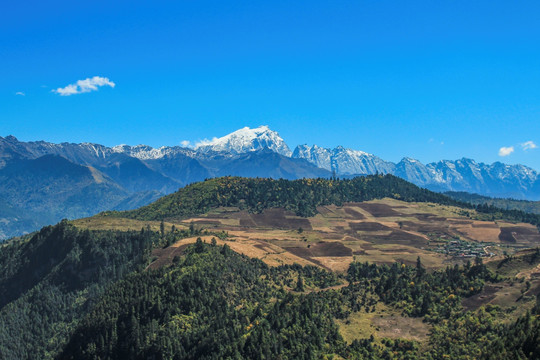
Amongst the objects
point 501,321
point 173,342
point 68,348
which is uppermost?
point 501,321

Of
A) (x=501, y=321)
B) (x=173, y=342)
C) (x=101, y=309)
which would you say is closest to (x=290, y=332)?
(x=173, y=342)

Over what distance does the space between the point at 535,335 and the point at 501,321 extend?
32592mm

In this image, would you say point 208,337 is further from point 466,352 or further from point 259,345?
point 466,352

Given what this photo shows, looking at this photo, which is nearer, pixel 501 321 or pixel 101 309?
pixel 501 321

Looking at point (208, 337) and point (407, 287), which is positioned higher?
Result: point (407, 287)

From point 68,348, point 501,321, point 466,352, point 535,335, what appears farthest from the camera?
point 68,348

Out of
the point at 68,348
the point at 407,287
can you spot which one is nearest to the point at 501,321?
the point at 407,287

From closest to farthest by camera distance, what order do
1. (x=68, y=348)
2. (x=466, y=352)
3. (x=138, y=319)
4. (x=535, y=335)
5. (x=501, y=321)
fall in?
(x=535, y=335) → (x=466, y=352) → (x=501, y=321) → (x=138, y=319) → (x=68, y=348)

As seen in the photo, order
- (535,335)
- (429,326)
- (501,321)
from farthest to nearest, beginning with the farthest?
(429,326), (501,321), (535,335)

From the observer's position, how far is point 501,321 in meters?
158

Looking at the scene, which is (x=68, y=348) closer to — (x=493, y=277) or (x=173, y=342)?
(x=173, y=342)

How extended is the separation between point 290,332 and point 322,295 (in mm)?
41995

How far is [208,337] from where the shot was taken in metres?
160

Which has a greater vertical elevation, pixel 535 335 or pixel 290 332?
pixel 535 335
